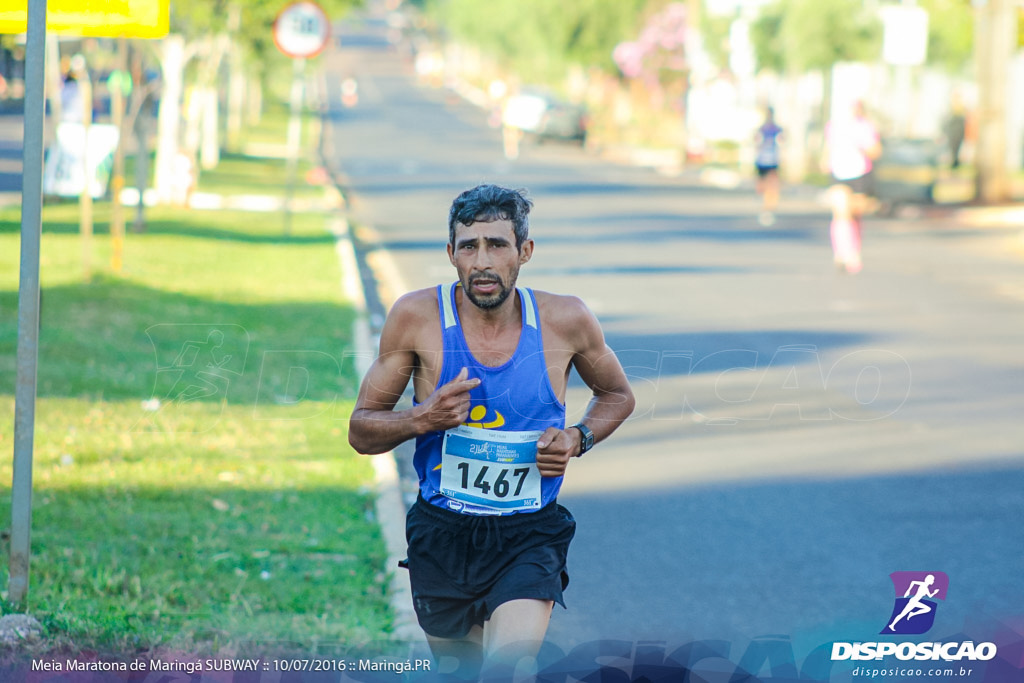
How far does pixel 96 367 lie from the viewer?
10.9m

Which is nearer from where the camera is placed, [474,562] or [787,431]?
[474,562]

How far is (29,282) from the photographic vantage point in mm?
5312

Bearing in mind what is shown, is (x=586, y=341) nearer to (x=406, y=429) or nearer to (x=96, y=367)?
(x=406, y=429)

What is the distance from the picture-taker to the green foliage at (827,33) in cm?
4175

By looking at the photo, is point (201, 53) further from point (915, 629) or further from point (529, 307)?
point (529, 307)

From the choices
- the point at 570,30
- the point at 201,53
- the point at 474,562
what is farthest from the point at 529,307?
the point at 570,30

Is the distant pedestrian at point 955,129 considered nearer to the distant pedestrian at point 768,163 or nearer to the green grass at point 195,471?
the distant pedestrian at point 768,163

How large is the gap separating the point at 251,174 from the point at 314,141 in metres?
17.2

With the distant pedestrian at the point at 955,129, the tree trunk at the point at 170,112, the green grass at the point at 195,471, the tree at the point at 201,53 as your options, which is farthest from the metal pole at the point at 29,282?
the distant pedestrian at the point at 955,129

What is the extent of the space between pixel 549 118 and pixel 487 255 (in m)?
53.1

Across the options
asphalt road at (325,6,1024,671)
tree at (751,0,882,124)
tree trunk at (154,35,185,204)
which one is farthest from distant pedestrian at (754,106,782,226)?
tree at (751,0,882,124)

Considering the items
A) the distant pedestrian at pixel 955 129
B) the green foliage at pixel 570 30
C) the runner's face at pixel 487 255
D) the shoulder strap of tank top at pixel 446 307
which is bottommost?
the shoulder strap of tank top at pixel 446 307

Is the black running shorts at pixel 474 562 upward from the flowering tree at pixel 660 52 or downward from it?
downward

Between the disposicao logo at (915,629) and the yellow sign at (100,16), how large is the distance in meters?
3.53
